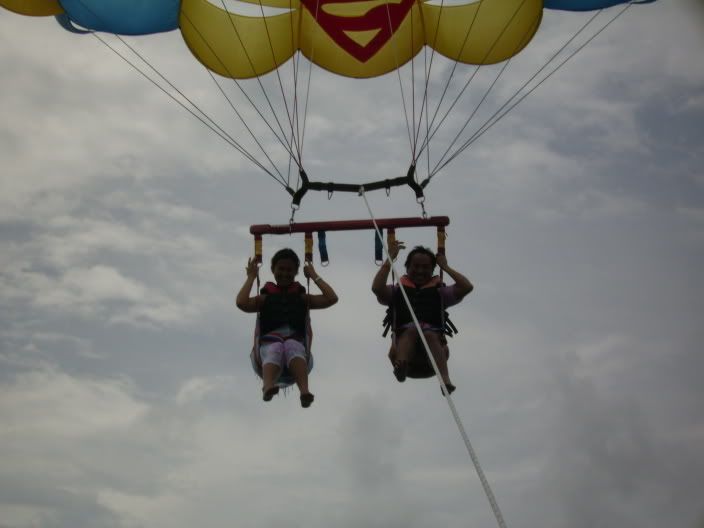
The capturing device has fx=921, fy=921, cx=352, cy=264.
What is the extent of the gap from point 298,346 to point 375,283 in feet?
2.23

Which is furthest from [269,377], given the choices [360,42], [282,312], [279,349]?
[360,42]

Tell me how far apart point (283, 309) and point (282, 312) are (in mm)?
22

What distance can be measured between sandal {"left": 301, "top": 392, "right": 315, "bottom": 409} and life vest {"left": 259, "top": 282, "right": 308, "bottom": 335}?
22.0 inches

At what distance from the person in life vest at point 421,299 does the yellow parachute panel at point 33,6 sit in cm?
353

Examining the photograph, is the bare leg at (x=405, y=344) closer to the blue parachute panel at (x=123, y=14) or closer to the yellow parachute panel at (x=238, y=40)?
the yellow parachute panel at (x=238, y=40)

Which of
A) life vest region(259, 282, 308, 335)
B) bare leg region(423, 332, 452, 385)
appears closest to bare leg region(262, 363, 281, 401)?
life vest region(259, 282, 308, 335)

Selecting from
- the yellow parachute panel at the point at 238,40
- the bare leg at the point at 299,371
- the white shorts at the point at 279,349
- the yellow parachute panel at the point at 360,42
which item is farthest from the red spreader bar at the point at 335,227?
the yellow parachute panel at the point at 360,42

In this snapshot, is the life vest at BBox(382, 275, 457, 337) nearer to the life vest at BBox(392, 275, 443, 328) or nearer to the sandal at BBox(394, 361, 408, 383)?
the life vest at BBox(392, 275, 443, 328)

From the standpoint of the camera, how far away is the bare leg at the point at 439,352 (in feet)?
20.4

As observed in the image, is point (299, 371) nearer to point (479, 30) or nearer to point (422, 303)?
point (422, 303)

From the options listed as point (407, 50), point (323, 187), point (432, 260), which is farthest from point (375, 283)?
point (407, 50)

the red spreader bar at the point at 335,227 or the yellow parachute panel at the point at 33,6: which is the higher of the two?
the yellow parachute panel at the point at 33,6

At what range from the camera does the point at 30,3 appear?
7.40 metres

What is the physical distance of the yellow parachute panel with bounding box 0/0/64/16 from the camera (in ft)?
24.1
